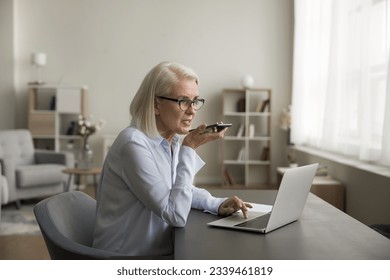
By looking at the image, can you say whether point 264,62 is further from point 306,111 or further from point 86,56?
point 86,56

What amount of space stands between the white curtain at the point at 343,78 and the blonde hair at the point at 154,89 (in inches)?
83.6

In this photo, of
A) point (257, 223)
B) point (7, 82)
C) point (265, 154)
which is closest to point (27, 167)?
point (7, 82)

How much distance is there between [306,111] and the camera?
231 inches

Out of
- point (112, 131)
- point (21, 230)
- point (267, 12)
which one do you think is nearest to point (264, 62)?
point (267, 12)

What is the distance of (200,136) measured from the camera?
5.07 feet

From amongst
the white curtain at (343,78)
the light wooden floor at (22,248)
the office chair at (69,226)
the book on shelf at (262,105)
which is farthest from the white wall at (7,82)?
the office chair at (69,226)

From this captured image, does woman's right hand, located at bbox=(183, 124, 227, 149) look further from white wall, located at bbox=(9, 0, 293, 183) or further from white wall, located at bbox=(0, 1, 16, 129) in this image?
white wall, located at bbox=(0, 1, 16, 129)

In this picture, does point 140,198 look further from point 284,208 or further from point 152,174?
point 284,208

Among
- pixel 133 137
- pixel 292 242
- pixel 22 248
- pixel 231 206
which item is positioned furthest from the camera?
pixel 22 248

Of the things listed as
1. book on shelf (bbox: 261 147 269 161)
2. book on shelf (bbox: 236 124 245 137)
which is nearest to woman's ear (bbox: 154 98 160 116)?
book on shelf (bbox: 236 124 245 137)

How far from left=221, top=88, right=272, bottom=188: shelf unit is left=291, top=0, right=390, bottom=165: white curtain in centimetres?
70

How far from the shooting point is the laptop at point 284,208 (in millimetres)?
1333

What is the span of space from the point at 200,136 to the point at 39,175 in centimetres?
417

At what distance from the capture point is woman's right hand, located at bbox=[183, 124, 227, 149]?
1527 millimetres
